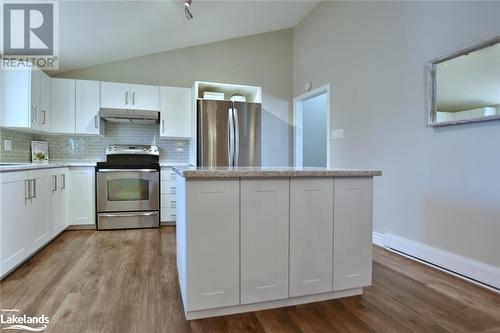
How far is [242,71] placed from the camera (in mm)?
4871

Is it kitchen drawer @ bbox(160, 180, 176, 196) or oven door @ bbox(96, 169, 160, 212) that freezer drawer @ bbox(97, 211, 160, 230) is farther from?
kitchen drawer @ bbox(160, 180, 176, 196)

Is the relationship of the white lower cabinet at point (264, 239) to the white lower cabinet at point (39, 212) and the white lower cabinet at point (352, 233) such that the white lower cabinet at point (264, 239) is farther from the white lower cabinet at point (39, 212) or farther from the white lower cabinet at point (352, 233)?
the white lower cabinet at point (39, 212)

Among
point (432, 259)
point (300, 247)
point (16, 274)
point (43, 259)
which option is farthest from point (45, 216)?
point (432, 259)

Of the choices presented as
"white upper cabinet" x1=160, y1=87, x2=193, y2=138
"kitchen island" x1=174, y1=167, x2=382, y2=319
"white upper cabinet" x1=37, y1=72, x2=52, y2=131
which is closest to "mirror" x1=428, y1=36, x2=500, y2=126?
"kitchen island" x1=174, y1=167, x2=382, y2=319

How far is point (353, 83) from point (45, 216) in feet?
12.8

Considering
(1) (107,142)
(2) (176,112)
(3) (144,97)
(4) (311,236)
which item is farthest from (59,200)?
(4) (311,236)

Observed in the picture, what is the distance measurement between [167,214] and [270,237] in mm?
2703

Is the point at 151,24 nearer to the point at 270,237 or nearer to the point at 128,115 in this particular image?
the point at 128,115

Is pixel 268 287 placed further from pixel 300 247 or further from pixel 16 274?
pixel 16 274

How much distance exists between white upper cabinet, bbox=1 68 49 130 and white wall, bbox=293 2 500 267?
3742 millimetres

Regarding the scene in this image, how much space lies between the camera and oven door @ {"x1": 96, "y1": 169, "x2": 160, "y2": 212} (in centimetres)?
381

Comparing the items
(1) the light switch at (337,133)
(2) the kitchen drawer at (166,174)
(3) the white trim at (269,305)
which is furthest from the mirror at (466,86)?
(2) the kitchen drawer at (166,174)

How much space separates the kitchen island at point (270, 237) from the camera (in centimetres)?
164

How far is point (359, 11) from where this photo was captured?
3.48 meters
